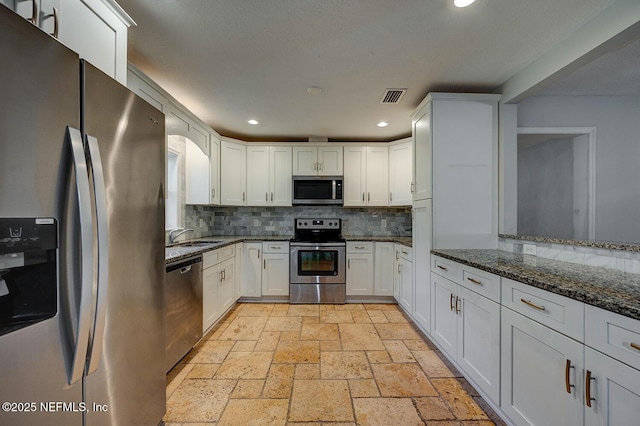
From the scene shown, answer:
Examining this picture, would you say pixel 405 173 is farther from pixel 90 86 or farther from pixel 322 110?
pixel 90 86

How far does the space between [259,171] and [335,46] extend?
2.39m

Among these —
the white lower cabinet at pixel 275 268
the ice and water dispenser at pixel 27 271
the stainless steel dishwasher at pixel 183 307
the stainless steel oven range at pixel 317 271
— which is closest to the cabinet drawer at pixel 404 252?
the stainless steel oven range at pixel 317 271

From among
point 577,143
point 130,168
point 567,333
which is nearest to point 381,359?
point 567,333

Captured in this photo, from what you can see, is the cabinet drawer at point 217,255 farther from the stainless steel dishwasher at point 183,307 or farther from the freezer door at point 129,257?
the freezer door at point 129,257

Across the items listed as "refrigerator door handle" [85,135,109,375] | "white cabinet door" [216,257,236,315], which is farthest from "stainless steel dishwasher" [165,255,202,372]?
"refrigerator door handle" [85,135,109,375]

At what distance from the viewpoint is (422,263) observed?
2596mm

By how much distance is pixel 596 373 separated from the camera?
96 cm

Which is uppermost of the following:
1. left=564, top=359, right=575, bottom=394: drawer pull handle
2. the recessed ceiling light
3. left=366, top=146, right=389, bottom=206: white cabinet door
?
the recessed ceiling light

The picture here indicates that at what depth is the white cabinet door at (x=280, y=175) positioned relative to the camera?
3912mm

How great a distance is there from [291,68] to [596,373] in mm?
2435

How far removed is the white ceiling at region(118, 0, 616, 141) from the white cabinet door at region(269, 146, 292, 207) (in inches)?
42.5

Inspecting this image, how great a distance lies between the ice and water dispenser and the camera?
0.67 m

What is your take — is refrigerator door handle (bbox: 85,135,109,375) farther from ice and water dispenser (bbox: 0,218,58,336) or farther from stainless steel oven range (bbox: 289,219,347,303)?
stainless steel oven range (bbox: 289,219,347,303)

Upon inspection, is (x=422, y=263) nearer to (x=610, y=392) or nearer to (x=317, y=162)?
(x=610, y=392)
